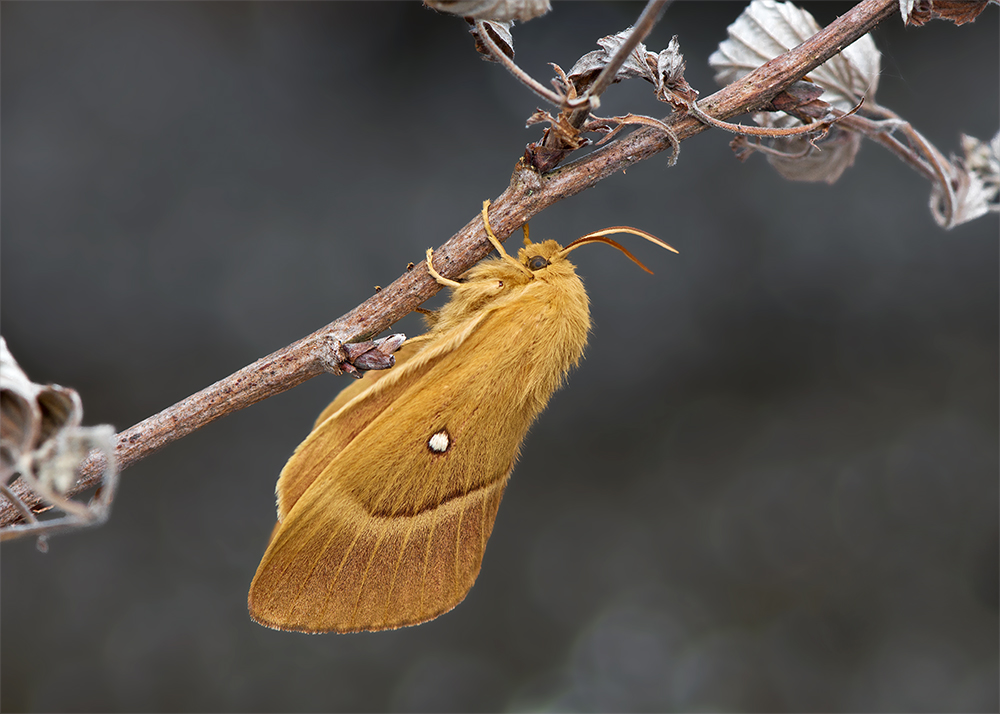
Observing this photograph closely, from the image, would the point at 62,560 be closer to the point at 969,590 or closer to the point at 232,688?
the point at 232,688

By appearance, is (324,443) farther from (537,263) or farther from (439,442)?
(537,263)

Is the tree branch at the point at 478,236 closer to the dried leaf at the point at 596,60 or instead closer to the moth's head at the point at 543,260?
the dried leaf at the point at 596,60

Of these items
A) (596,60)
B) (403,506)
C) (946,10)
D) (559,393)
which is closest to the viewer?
(596,60)

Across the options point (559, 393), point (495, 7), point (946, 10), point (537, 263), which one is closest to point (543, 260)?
point (537, 263)

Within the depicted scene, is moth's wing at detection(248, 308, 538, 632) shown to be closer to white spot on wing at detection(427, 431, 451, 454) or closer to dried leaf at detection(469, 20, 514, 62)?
white spot on wing at detection(427, 431, 451, 454)

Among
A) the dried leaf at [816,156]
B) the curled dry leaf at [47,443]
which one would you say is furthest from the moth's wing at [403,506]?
the dried leaf at [816,156]

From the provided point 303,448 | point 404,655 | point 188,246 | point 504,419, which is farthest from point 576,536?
point 188,246
